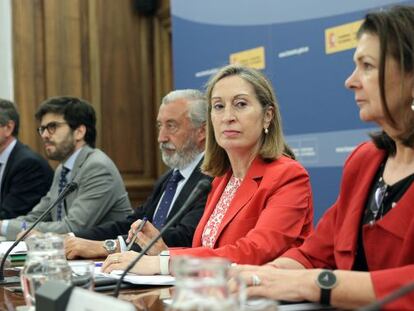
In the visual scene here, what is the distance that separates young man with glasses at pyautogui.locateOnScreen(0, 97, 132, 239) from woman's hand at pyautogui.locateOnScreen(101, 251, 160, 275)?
1556mm

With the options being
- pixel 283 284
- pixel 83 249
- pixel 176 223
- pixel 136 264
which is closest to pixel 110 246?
pixel 83 249

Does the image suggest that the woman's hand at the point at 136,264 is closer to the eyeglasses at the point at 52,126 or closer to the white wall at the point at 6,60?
the eyeglasses at the point at 52,126

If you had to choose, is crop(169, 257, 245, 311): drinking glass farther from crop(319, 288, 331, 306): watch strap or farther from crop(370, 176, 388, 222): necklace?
crop(370, 176, 388, 222): necklace

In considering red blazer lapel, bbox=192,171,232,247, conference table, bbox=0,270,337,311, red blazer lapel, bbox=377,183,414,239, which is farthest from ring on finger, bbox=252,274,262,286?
red blazer lapel, bbox=192,171,232,247

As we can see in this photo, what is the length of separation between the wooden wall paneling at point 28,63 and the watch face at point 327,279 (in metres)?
4.55

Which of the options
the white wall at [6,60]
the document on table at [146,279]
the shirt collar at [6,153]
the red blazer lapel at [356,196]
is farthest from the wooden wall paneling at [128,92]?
the red blazer lapel at [356,196]

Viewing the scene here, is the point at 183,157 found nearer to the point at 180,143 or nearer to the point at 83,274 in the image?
the point at 180,143

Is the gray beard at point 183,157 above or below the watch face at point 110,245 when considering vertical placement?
above

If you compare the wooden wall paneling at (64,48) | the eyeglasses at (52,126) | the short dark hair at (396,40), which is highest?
the wooden wall paneling at (64,48)

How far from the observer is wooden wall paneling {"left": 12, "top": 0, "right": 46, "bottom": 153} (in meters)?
5.69

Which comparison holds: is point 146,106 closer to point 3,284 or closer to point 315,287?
point 3,284

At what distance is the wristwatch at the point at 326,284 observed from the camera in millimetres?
1537

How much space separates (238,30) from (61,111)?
1225 mm

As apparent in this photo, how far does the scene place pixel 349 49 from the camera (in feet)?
10.7
